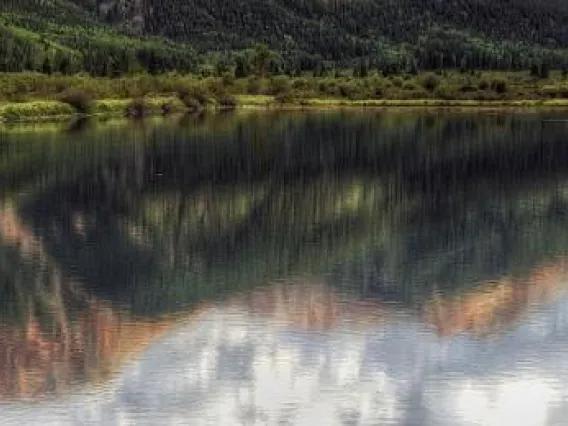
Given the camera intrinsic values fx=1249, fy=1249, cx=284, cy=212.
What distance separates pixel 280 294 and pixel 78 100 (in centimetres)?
11013

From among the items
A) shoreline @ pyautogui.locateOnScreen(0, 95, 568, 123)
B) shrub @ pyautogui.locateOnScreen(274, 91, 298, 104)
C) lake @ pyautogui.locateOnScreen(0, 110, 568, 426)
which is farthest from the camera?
shrub @ pyautogui.locateOnScreen(274, 91, 298, 104)

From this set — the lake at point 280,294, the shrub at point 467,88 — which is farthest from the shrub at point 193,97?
the lake at point 280,294

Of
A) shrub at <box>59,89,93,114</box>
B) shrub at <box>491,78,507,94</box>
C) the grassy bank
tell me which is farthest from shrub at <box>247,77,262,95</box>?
shrub at <box>59,89,93,114</box>

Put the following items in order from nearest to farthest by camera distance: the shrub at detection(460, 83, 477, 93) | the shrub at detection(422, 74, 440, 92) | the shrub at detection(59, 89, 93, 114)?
the shrub at detection(59, 89, 93, 114) < the shrub at detection(460, 83, 477, 93) < the shrub at detection(422, 74, 440, 92)

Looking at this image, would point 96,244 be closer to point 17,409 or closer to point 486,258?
point 486,258

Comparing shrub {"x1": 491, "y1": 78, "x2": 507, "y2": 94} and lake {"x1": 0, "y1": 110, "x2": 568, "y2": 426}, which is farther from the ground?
lake {"x1": 0, "y1": 110, "x2": 568, "y2": 426}

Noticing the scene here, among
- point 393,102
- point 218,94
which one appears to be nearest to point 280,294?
point 218,94

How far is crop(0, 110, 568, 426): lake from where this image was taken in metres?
26.2

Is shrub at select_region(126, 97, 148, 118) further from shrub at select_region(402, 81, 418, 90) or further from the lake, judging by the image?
the lake

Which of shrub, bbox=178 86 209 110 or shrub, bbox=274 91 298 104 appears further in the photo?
shrub, bbox=274 91 298 104

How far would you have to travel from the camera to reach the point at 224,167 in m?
79.8

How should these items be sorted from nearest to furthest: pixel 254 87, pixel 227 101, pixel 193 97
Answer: pixel 193 97 < pixel 227 101 < pixel 254 87

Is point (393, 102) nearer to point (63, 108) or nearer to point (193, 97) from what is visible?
point (193, 97)

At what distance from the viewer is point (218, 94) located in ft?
581
